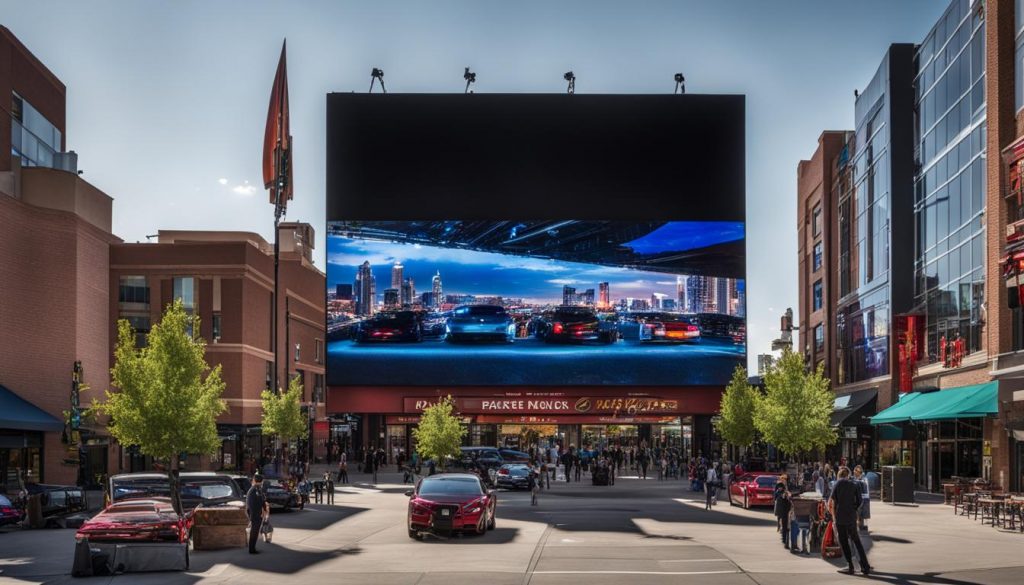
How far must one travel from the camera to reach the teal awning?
156ft

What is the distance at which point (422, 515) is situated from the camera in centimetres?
2916

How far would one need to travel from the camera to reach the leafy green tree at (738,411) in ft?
243

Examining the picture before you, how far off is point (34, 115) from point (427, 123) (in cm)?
2818

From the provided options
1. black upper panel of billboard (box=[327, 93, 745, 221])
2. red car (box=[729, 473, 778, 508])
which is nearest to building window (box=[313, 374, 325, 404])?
black upper panel of billboard (box=[327, 93, 745, 221])

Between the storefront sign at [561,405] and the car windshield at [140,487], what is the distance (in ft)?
166

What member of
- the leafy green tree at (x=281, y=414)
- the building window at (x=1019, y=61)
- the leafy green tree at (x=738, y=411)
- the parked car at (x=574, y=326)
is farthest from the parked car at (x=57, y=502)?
the leafy green tree at (x=738, y=411)

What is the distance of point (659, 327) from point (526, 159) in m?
14.1

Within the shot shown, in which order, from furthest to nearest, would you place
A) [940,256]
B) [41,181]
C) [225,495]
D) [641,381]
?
[641,381], [41,181], [940,256], [225,495]

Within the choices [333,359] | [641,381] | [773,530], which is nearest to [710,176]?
[641,381]

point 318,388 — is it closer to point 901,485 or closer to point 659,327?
point 659,327

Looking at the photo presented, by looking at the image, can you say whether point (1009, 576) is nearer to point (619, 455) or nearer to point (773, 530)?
point (773, 530)

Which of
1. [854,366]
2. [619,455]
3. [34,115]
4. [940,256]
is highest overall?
[34,115]

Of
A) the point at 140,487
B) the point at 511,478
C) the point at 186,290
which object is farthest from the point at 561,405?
the point at 140,487

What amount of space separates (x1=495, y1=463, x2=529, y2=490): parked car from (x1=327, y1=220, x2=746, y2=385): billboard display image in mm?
24304
